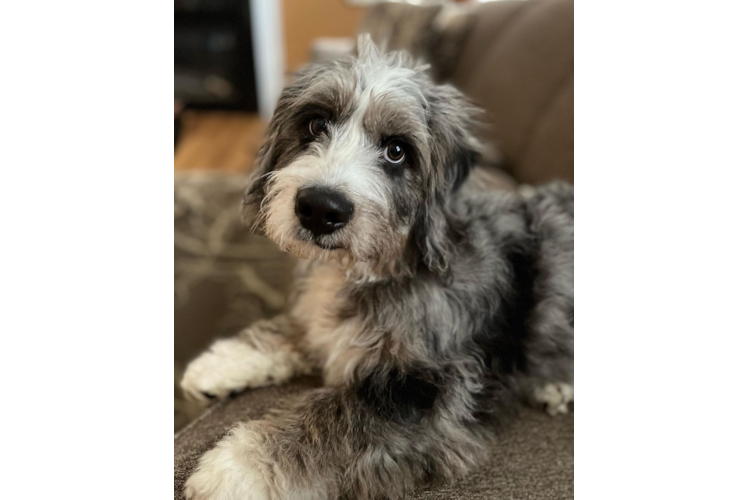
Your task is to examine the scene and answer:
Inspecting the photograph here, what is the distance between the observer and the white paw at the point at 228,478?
121 centimetres

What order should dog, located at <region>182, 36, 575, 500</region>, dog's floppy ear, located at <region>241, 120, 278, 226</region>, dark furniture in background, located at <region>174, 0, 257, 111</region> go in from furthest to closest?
dark furniture in background, located at <region>174, 0, 257, 111</region> < dog's floppy ear, located at <region>241, 120, 278, 226</region> < dog, located at <region>182, 36, 575, 500</region>

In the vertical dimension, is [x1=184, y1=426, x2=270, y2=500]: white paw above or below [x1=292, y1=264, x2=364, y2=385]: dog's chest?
below

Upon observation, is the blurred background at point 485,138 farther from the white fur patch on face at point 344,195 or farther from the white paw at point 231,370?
the white paw at point 231,370

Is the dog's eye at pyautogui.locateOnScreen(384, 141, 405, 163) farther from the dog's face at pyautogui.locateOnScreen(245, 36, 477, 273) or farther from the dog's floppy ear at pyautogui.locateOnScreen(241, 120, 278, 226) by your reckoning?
the dog's floppy ear at pyautogui.locateOnScreen(241, 120, 278, 226)

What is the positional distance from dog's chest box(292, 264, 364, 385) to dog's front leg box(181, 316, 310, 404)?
0.27 ft

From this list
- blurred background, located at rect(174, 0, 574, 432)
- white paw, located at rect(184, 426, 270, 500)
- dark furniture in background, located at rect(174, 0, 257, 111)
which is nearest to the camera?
white paw, located at rect(184, 426, 270, 500)

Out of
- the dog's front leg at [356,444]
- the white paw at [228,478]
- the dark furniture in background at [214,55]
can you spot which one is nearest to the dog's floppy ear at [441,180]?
the dog's front leg at [356,444]

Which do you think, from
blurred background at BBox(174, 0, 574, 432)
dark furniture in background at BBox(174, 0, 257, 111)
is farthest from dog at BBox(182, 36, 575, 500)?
dark furniture in background at BBox(174, 0, 257, 111)

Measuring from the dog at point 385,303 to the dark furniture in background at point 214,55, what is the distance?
7372mm

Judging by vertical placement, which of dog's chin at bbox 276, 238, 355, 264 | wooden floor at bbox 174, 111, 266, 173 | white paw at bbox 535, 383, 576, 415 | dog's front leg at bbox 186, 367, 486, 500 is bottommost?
wooden floor at bbox 174, 111, 266, 173

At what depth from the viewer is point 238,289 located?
11.0 ft

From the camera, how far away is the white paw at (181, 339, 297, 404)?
1715mm
